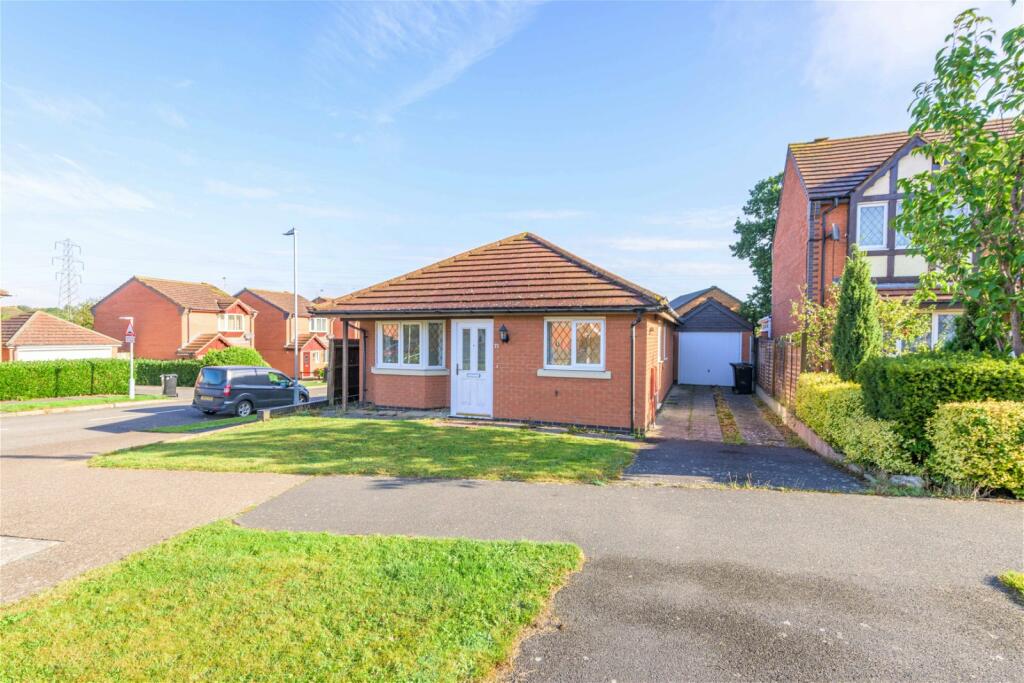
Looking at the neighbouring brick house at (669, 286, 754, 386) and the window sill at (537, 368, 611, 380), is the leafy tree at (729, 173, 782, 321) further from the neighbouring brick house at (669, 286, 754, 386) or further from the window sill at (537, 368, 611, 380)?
the window sill at (537, 368, 611, 380)

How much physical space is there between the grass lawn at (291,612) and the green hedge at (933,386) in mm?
5820

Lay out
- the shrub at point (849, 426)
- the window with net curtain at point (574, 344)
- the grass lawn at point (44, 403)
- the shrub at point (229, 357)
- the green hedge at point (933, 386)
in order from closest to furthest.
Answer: the green hedge at point (933, 386) < the shrub at point (849, 426) < the window with net curtain at point (574, 344) < the grass lawn at point (44, 403) < the shrub at point (229, 357)

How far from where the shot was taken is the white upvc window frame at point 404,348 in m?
14.7

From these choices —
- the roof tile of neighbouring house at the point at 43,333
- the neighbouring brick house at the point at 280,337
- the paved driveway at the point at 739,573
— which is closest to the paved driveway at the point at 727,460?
the paved driveway at the point at 739,573

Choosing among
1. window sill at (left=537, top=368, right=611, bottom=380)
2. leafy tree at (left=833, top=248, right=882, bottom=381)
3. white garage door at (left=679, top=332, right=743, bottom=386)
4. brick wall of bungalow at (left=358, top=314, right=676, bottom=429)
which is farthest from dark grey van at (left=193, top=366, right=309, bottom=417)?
white garage door at (left=679, top=332, right=743, bottom=386)

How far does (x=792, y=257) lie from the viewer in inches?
732

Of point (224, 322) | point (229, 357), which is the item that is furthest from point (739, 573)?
point (224, 322)

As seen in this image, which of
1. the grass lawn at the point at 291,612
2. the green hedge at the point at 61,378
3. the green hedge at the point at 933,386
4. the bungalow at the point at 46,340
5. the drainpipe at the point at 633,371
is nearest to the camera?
the grass lawn at the point at 291,612

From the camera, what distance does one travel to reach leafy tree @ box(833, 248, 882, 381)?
10.7 metres

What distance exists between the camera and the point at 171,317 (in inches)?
1522

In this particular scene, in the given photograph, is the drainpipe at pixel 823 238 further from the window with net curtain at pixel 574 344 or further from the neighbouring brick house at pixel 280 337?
the neighbouring brick house at pixel 280 337

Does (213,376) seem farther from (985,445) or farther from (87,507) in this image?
(985,445)

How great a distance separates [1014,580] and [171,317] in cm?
4561

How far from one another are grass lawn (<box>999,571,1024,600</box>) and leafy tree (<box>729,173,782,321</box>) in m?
28.6
